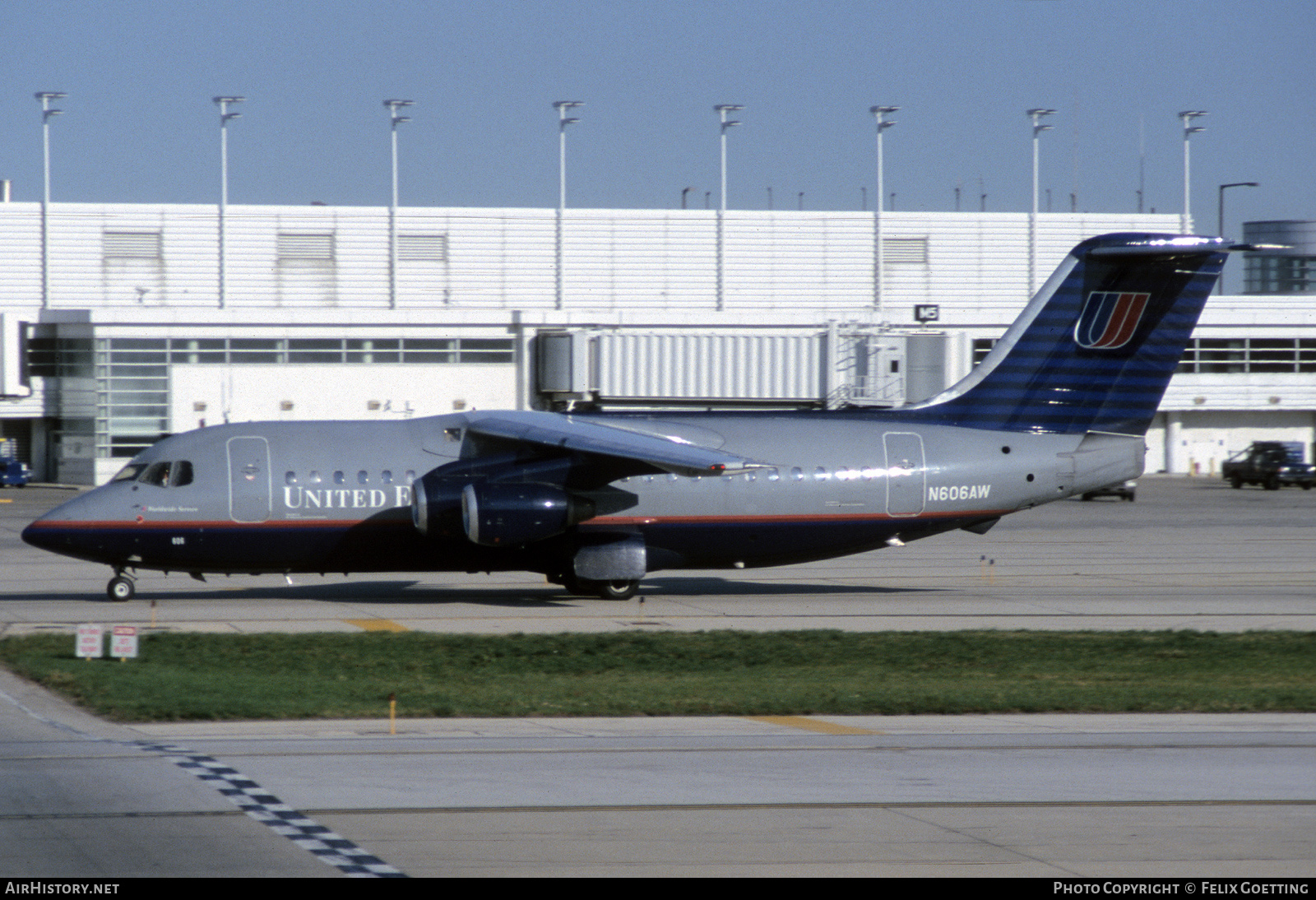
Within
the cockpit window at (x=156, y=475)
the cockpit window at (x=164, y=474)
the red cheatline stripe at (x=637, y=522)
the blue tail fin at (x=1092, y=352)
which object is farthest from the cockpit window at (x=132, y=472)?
the blue tail fin at (x=1092, y=352)

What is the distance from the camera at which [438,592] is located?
3109 centimetres

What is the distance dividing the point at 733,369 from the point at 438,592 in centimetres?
3374

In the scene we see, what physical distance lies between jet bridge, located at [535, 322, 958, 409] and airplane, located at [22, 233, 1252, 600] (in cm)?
3234

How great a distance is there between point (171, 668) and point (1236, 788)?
13583 mm

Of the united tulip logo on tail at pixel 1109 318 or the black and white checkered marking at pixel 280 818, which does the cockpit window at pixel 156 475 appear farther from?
the united tulip logo on tail at pixel 1109 318

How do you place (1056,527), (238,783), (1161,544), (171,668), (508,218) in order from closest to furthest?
(238,783)
(171,668)
(1161,544)
(1056,527)
(508,218)

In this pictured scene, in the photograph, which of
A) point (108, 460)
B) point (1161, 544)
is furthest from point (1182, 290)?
point (108, 460)

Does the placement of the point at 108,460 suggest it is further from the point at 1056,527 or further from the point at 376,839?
the point at 376,839

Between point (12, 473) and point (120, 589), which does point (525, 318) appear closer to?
point (12, 473)

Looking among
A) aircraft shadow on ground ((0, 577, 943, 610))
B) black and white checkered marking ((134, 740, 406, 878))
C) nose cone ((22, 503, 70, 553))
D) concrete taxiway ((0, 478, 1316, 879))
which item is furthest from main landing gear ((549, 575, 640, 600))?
black and white checkered marking ((134, 740, 406, 878))

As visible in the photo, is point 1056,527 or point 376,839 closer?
point 376,839

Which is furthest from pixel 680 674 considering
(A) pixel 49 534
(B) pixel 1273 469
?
(B) pixel 1273 469

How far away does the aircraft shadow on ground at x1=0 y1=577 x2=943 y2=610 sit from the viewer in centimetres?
2933

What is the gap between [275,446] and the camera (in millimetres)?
28312
